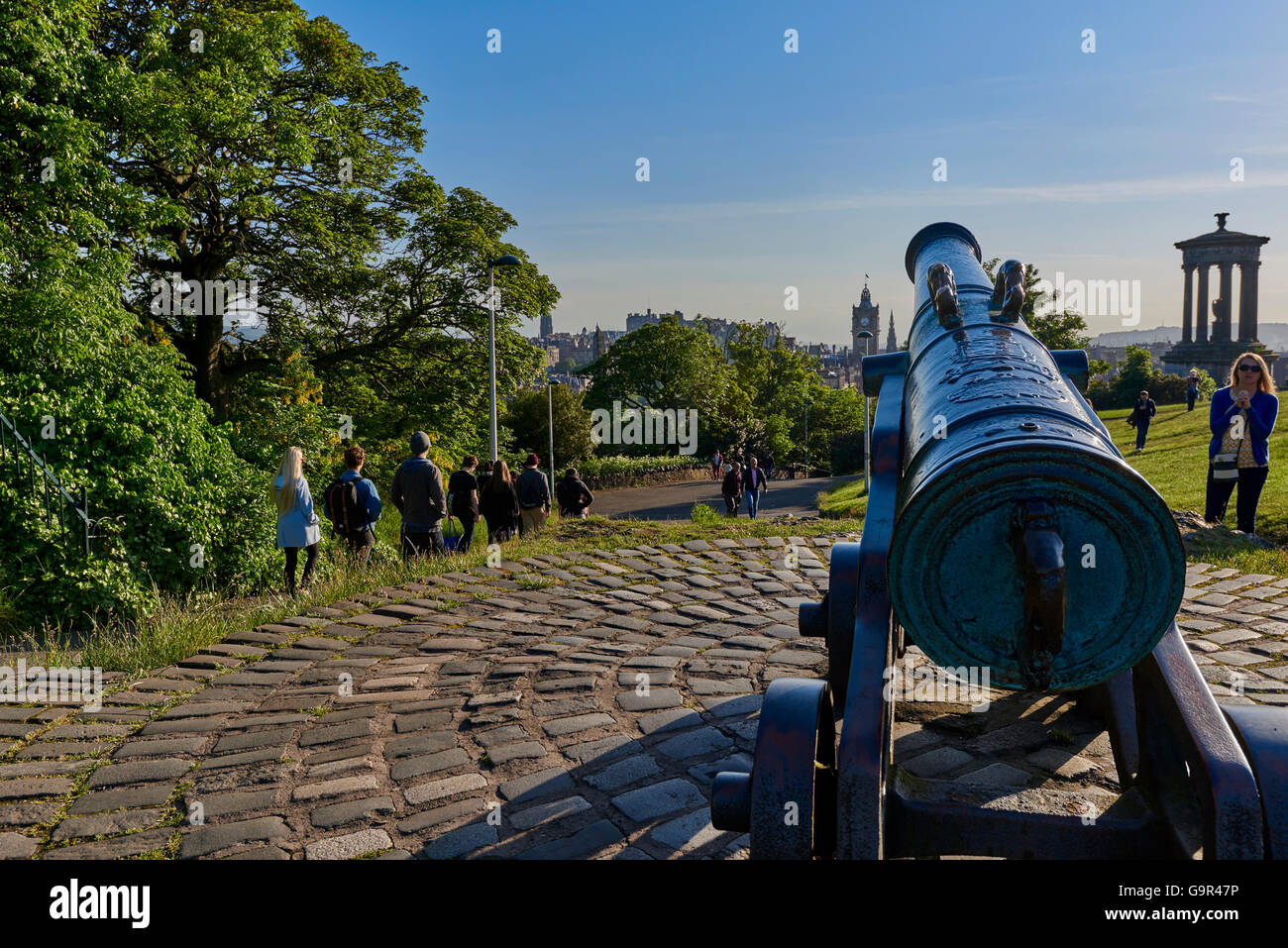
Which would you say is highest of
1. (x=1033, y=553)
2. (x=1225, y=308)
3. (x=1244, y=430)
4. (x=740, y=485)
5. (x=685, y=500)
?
(x=1225, y=308)

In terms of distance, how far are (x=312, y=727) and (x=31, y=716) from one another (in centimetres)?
153

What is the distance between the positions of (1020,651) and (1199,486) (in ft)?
47.2

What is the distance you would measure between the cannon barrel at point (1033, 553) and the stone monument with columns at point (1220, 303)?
60898mm

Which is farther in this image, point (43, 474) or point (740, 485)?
point (740, 485)

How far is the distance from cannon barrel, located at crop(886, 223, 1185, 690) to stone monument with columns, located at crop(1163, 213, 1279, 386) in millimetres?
60898

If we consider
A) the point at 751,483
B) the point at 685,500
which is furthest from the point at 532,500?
the point at 685,500

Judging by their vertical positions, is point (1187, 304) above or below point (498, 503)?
above

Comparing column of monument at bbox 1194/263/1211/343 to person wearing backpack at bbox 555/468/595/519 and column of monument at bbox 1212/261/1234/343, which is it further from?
person wearing backpack at bbox 555/468/595/519

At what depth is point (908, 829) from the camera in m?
2.50

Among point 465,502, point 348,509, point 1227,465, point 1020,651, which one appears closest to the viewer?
point 1020,651

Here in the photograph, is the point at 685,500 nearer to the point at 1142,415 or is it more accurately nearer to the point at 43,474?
the point at 1142,415

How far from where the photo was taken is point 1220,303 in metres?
55.8
